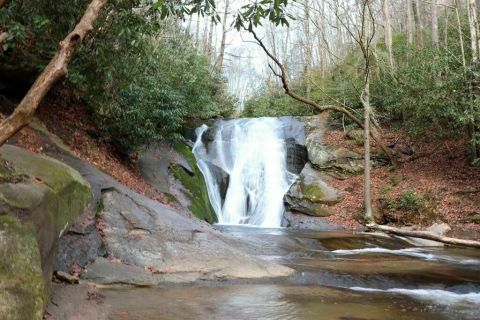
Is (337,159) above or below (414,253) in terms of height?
above

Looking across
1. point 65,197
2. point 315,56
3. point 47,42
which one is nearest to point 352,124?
point 47,42

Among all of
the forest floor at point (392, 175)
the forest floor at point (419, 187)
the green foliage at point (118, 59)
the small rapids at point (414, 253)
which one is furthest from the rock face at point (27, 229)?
the forest floor at point (419, 187)

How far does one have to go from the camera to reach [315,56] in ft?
127

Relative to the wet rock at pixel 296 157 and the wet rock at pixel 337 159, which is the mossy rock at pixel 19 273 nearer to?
the wet rock at pixel 337 159

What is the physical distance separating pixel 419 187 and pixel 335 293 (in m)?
10.4

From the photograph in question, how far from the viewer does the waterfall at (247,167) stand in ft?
54.3

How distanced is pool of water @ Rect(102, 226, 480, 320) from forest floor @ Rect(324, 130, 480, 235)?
418 cm

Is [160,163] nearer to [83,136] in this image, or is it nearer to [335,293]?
[83,136]

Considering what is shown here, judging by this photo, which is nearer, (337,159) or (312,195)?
(312,195)

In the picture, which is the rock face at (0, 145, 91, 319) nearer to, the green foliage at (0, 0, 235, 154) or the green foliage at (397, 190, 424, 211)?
the green foliage at (0, 0, 235, 154)

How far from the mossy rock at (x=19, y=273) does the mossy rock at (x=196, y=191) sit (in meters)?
10.3

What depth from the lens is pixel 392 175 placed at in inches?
673

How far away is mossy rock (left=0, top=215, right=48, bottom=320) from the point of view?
349 centimetres

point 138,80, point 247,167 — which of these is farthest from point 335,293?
point 247,167
